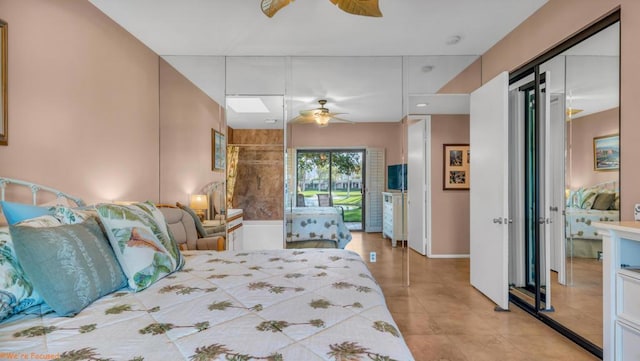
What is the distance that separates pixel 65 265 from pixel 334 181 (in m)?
3.31

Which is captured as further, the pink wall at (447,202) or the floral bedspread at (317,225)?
the pink wall at (447,202)

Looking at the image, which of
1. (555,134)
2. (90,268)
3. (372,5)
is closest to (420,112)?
(555,134)

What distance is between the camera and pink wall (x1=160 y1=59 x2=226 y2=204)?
3.57 m

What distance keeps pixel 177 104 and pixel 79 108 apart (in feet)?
4.37

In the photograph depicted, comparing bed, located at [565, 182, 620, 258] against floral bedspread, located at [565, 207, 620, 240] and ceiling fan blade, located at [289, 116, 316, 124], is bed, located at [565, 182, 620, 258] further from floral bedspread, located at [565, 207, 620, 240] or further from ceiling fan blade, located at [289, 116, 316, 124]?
ceiling fan blade, located at [289, 116, 316, 124]

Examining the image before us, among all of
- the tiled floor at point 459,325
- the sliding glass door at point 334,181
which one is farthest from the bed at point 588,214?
the sliding glass door at point 334,181

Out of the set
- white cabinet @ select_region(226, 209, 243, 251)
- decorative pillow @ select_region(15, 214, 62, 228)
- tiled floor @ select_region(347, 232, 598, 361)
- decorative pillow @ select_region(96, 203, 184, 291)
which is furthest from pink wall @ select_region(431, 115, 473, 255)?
decorative pillow @ select_region(15, 214, 62, 228)

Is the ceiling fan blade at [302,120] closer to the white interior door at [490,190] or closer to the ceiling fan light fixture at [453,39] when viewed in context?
the ceiling fan light fixture at [453,39]

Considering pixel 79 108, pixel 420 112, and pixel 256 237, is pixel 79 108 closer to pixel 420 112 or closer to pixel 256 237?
pixel 256 237

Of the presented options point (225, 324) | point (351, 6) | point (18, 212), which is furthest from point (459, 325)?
point (18, 212)

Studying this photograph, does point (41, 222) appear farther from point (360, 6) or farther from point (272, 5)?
point (360, 6)

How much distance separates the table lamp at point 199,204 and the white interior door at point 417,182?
9.79ft

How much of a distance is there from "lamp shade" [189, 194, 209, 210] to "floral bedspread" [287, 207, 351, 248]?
1.00m

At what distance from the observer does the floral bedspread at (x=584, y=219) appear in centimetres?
196
